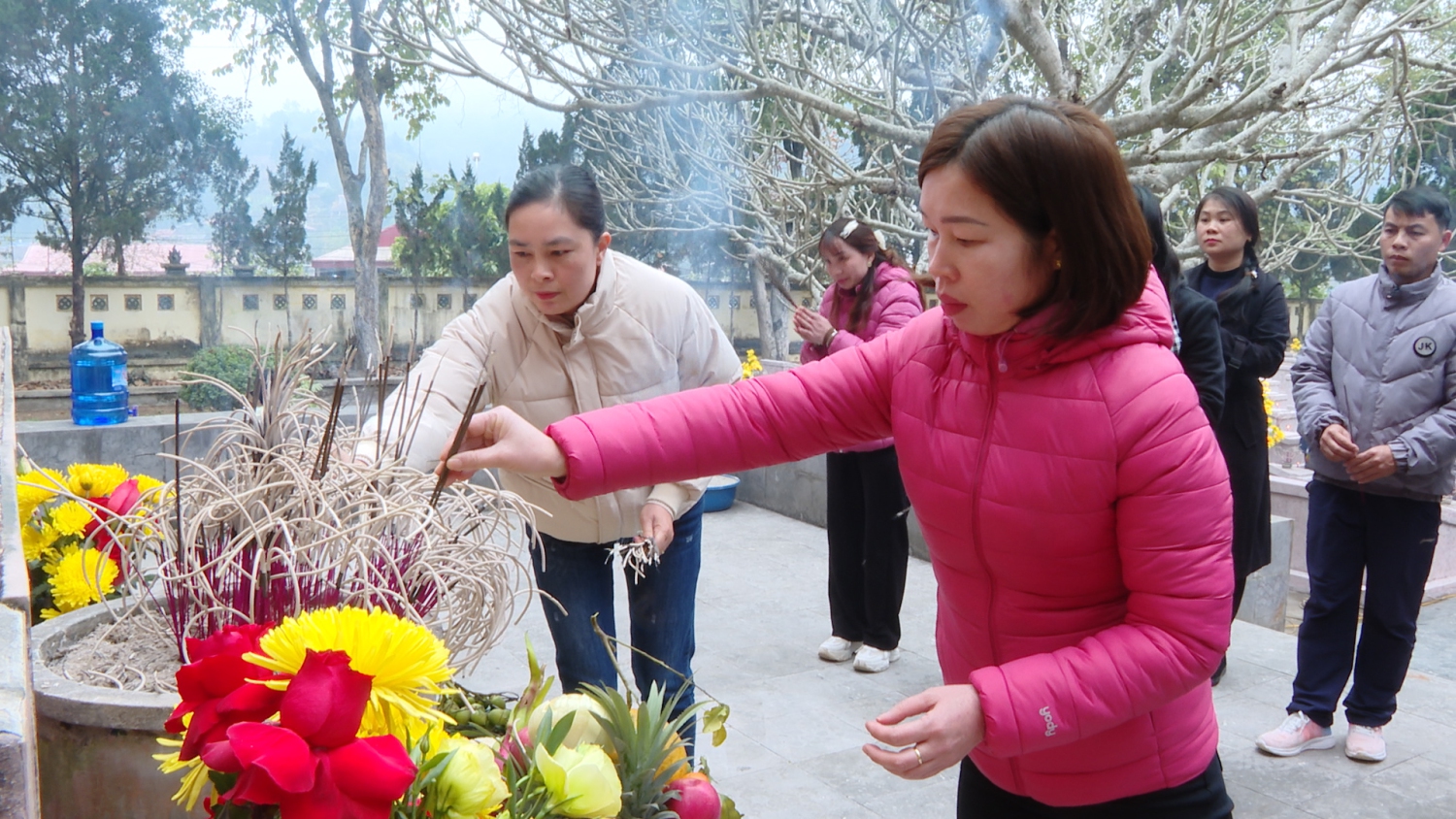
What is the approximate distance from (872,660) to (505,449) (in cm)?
282

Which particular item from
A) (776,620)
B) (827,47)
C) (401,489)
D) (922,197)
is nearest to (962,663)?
(922,197)

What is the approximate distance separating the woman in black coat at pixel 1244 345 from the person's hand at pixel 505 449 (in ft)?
8.89

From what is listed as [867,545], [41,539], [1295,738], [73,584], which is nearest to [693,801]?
[73,584]

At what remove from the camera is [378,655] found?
3.08 feet

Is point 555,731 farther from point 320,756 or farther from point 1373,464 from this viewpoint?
point 1373,464

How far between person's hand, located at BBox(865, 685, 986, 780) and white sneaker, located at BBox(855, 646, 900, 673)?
2.83 meters

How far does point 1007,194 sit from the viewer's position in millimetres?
1181

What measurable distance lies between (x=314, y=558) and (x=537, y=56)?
316cm

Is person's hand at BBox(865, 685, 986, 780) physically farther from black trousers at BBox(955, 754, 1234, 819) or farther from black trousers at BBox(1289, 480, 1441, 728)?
black trousers at BBox(1289, 480, 1441, 728)

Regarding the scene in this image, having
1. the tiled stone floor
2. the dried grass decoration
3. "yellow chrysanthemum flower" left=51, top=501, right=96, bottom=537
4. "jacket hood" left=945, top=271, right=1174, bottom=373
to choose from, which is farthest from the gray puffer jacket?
"yellow chrysanthemum flower" left=51, top=501, right=96, bottom=537

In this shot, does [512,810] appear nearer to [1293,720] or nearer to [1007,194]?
[1007,194]

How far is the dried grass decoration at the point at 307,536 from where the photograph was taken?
1.37 meters

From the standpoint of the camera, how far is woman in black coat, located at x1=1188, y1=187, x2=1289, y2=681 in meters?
3.48

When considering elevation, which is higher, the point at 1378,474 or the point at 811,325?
the point at 811,325
